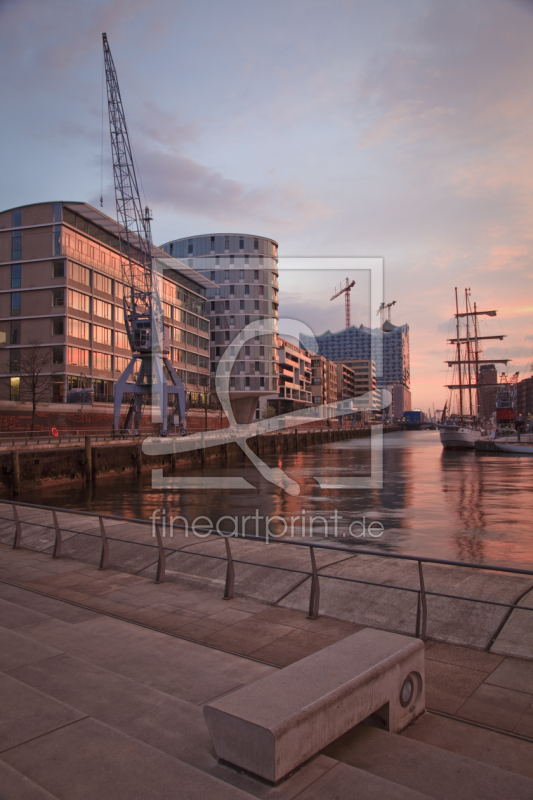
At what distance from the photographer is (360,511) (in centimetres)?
2803

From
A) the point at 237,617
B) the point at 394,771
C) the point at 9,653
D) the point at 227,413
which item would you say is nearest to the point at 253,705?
the point at 394,771

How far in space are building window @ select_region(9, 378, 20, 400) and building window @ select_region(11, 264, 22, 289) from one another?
10.3 metres

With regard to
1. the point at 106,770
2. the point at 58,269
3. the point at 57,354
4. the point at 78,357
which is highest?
the point at 58,269

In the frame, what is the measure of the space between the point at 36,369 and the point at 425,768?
2394 inches

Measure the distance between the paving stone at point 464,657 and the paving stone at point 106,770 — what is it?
12.0 ft

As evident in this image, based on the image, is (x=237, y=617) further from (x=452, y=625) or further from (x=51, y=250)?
(x=51, y=250)

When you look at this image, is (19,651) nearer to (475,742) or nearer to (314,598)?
(314,598)

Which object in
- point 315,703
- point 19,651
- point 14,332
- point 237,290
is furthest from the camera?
point 237,290

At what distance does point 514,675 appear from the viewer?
5.78m

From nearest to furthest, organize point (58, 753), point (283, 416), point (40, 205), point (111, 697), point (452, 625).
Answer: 1. point (58, 753)
2. point (111, 697)
3. point (452, 625)
4. point (40, 205)
5. point (283, 416)

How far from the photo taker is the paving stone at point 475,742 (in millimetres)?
4113

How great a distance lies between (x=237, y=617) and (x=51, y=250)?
2425 inches

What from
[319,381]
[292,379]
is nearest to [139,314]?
[292,379]

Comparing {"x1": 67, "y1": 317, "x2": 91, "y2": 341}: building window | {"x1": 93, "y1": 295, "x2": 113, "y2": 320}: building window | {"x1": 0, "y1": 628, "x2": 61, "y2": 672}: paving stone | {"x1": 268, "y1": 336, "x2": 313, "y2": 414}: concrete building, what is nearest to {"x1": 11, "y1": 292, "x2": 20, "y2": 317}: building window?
{"x1": 67, "y1": 317, "x2": 91, "y2": 341}: building window
